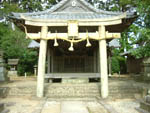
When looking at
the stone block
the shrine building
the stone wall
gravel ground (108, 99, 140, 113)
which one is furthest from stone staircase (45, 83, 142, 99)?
the stone block

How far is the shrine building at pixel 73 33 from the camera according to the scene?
7.72 m

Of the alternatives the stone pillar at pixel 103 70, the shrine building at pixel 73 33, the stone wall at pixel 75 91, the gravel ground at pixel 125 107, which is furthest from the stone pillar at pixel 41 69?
the gravel ground at pixel 125 107

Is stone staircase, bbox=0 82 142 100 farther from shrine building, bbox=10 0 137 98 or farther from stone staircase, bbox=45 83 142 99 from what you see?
shrine building, bbox=10 0 137 98

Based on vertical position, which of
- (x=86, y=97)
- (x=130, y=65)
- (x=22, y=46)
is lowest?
(x=86, y=97)

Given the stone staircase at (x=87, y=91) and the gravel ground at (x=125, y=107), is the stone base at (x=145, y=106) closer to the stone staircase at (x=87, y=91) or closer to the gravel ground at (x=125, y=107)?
the gravel ground at (x=125, y=107)

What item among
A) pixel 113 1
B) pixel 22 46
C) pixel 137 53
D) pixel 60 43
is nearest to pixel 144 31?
pixel 137 53

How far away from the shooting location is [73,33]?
7.62 m

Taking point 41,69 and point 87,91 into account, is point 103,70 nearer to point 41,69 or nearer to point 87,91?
point 87,91

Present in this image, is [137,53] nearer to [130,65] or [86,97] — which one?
[86,97]

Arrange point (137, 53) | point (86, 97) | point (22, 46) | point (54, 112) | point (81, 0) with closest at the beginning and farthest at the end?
1. point (54, 112)
2. point (137, 53)
3. point (86, 97)
4. point (81, 0)
5. point (22, 46)

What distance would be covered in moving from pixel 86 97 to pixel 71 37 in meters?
3.20

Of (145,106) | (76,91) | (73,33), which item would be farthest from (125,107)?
(73,33)

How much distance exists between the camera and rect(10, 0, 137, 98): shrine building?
7.72 m

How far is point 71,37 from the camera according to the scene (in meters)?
7.70
